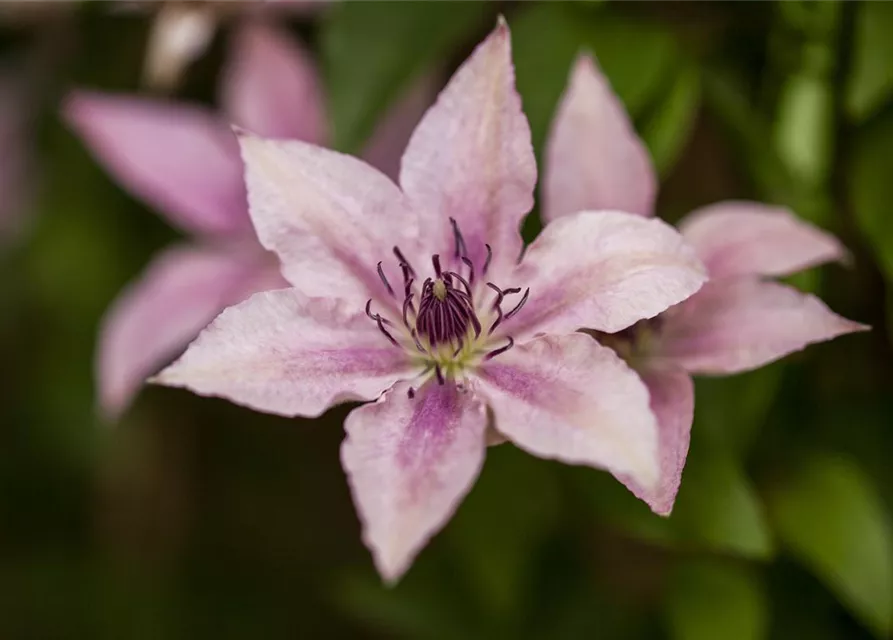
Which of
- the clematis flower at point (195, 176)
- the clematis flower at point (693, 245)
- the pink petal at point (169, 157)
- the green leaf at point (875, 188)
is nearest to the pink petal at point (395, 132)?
the clematis flower at point (195, 176)

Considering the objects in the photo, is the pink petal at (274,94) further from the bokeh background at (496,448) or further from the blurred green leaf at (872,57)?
the blurred green leaf at (872,57)

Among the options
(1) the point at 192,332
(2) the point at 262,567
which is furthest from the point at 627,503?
(2) the point at 262,567

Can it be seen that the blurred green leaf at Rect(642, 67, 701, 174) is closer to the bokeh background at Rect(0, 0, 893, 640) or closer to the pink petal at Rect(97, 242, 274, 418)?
→ the bokeh background at Rect(0, 0, 893, 640)

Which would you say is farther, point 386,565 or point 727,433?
point 727,433

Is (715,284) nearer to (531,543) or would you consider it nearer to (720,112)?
(720,112)

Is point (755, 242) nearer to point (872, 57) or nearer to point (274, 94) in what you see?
point (872, 57)

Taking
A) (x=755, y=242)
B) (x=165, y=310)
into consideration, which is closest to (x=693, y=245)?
(x=755, y=242)
